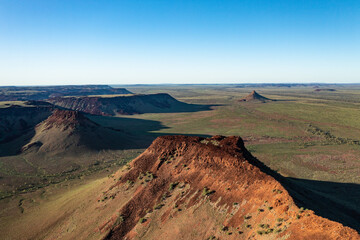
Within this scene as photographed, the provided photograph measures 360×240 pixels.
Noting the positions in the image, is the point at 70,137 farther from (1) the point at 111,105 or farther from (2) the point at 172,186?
(1) the point at 111,105

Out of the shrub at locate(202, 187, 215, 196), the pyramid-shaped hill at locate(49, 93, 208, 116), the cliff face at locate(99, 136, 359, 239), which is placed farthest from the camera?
the pyramid-shaped hill at locate(49, 93, 208, 116)

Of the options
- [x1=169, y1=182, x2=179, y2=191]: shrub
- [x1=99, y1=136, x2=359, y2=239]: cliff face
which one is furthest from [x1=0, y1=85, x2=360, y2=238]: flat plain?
[x1=169, y1=182, x2=179, y2=191]: shrub

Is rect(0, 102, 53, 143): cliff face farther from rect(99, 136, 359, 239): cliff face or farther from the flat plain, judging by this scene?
rect(99, 136, 359, 239): cliff face

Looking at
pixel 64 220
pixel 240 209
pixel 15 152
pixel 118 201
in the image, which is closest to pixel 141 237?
pixel 118 201

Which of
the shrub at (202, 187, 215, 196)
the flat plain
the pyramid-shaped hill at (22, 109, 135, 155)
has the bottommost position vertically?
the flat plain

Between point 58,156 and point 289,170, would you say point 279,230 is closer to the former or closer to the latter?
point 289,170

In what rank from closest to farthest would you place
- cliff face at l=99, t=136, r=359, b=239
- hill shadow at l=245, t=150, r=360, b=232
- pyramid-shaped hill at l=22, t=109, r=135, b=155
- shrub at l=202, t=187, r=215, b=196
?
cliff face at l=99, t=136, r=359, b=239
shrub at l=202, t=187, r=215, b=196
hill shadow at l=245, t=150, r=360, b=232
pyramid-shaped hill at l=22, t=109, r=135, b=155

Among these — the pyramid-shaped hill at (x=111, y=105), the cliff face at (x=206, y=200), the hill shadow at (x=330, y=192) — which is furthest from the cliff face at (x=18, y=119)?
the hill shadow at (x=330, y=192)
